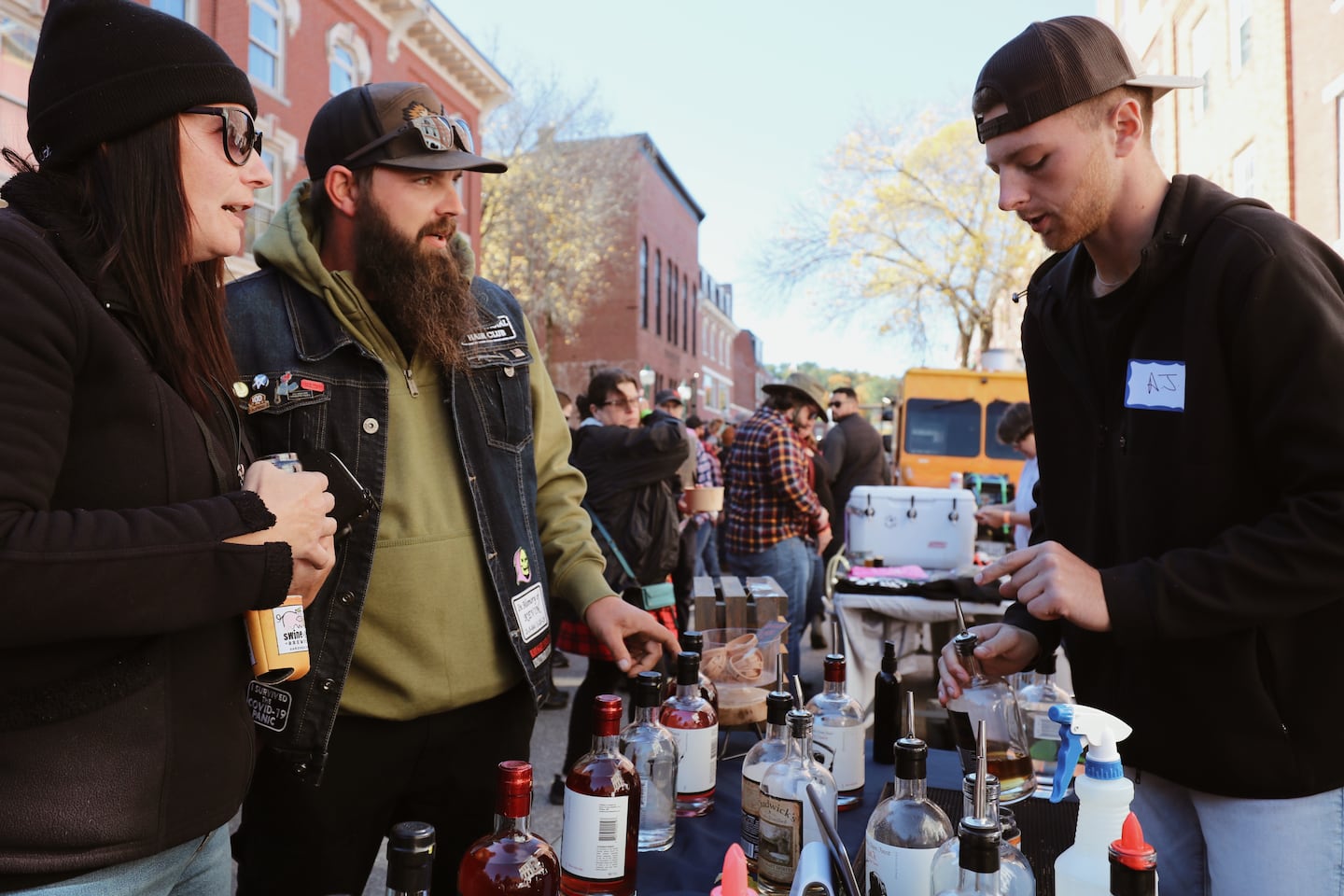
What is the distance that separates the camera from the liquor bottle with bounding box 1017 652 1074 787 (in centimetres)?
272

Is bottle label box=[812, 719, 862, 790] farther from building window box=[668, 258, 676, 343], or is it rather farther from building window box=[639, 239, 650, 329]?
building window box=[668, 258, 676, 343]

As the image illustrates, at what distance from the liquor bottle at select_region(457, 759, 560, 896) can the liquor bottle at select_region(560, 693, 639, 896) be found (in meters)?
0.09

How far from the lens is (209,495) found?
144cm

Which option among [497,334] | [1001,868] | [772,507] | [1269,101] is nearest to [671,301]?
[1269,101]

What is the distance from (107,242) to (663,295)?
4088 centimetres

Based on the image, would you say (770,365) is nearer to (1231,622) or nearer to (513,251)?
(513,251)

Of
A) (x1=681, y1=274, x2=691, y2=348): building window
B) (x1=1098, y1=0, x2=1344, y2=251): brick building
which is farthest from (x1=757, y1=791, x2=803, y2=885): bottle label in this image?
(x1=681, y1=274, x2=691, y2=348): building window

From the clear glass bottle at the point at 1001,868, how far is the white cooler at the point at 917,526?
449 cm

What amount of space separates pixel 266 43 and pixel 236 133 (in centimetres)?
1775

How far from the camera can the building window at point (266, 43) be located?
52.6 ft

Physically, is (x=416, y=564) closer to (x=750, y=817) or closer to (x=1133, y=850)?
(x=750, y=817)

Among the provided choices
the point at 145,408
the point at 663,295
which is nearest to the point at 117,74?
the point at 145,408

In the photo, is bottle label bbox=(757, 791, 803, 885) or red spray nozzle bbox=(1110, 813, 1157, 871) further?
bottle label bbox=(757, 791, 803, 885)

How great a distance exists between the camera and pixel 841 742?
206cm
